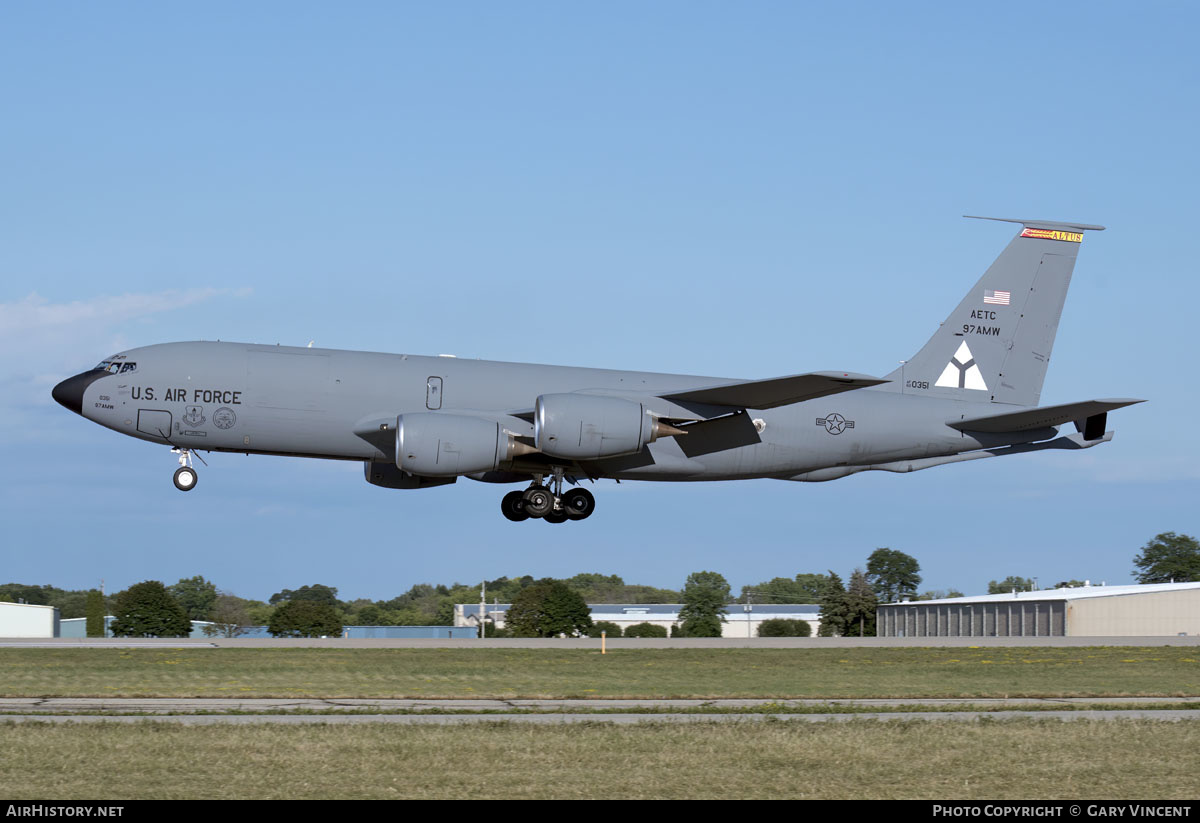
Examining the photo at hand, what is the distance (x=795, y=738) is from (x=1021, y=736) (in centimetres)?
356

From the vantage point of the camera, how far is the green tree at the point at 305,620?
61281mm

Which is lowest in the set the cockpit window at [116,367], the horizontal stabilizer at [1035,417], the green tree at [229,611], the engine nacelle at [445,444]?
the green tree at [229,611]

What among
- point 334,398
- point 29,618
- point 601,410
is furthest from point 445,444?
point 29,618

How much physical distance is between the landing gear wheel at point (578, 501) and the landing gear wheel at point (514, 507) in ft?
3.84

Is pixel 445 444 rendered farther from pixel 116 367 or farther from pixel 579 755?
pixel 579 755

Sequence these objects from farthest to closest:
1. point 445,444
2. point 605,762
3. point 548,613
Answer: point 548,613 < point 445,444 < point 605,762

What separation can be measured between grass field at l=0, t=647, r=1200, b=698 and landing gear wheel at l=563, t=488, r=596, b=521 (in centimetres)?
404

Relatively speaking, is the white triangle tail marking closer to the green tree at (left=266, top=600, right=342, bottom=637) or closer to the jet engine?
the jet engine

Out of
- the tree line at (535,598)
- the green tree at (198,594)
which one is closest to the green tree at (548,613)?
the tree line at (535,598)

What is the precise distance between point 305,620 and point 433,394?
1172 inches

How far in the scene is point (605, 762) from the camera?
1781cm

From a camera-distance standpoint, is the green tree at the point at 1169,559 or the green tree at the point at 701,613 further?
the green tree at the point at 1169,559

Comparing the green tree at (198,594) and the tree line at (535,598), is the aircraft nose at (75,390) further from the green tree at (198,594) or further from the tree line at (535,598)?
the green tree at (198,594)
